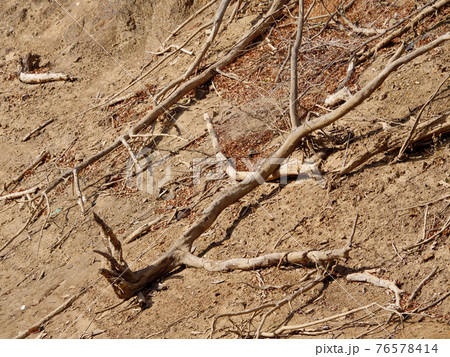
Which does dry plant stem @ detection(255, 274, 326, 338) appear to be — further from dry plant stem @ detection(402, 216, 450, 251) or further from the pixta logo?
the pixta logo

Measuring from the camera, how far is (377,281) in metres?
3.93

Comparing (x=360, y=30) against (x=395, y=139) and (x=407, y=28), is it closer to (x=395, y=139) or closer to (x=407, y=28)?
(x=407, y=28)

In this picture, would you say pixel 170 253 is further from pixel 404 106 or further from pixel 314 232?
pixel 404 106

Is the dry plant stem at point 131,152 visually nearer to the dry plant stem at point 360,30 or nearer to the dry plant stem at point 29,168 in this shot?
the dry plant stem at point 29,168

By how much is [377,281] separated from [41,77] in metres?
6.04

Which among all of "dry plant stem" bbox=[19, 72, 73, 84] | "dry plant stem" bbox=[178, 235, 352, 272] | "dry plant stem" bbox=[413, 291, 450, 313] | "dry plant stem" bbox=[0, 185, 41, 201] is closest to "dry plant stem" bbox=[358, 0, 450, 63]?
"dry plant stem" bbox=[178, 235, 352, 272]

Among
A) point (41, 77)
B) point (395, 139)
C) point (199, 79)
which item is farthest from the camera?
point (41, 77)

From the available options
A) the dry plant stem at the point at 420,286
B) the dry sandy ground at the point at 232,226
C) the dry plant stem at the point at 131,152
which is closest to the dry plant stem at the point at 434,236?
the dry sandy ground at the point at 232,226

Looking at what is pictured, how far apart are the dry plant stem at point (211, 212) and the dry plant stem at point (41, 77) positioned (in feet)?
13.4

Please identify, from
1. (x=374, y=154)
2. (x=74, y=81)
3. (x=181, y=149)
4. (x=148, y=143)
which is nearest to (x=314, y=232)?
(x=374, y=154)

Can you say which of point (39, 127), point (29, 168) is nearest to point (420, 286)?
point (29, 168)

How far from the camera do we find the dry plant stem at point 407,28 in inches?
219

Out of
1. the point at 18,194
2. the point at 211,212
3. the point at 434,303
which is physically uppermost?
the point at 18,194

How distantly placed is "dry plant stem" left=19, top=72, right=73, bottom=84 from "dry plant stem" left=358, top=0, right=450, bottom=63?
4.18 m
